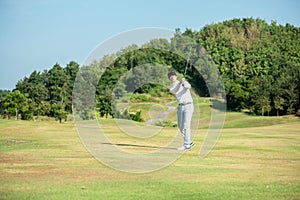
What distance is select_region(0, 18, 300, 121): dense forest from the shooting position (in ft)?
101

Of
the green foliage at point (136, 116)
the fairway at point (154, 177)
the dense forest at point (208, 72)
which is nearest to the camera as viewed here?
the fairway at point (154, 177)

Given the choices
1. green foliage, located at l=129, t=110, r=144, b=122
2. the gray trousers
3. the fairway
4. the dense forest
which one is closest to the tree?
the dense forest

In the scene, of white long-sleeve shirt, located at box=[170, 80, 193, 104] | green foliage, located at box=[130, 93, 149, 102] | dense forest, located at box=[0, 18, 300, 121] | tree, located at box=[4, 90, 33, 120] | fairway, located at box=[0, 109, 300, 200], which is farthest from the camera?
tree, located at box=[4, 90, 33, 120]

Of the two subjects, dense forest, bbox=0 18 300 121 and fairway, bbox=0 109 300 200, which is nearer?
fairway, bbox=0 109 300 200

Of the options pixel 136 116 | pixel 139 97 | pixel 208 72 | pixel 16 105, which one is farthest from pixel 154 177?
pixel 16 105

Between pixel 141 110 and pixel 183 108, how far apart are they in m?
21.6

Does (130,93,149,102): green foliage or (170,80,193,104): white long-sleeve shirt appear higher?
(130,93,149,102): green foliage

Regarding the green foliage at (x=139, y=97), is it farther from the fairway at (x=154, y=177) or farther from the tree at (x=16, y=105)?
the tree at (x=16, y=105)

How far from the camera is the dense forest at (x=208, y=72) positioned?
101 feet

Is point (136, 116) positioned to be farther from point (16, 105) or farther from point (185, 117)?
point (185, 117)

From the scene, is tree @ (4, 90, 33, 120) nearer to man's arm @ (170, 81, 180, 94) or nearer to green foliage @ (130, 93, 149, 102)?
green foliage @ (130, 93, 149, 102)

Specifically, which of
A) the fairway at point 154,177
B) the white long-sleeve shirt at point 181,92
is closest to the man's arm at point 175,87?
the white long-sleeve shirt at point 181,92

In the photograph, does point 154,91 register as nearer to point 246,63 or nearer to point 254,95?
point 254,95

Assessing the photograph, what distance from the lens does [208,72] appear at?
30062 mm
